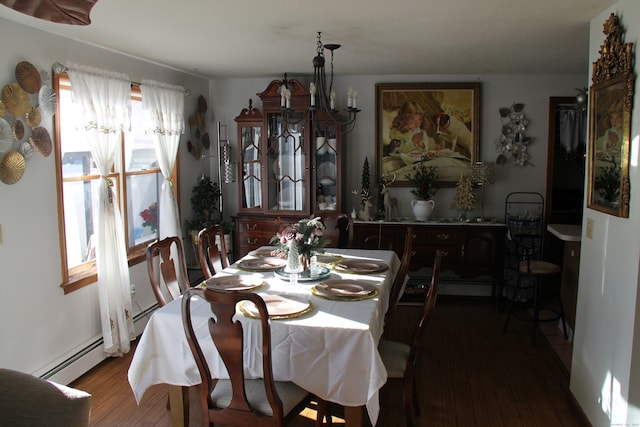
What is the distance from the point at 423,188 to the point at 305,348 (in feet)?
10.0

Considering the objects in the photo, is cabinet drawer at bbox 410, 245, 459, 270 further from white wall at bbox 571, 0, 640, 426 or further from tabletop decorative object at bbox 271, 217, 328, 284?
tabletop decorative object at bbox 271, 217, 328, 284

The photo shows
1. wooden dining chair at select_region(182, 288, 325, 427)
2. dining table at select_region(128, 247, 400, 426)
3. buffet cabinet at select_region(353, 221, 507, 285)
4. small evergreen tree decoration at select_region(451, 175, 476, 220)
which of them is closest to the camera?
wooden dining chair at select_region(182, 288, 325, 427)

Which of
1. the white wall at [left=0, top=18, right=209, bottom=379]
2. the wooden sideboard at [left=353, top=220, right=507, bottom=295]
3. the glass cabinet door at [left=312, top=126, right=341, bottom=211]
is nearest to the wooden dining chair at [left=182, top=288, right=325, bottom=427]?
the white wall at [left=0, top=18, right=209, bottom=379]

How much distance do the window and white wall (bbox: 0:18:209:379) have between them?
103 mm

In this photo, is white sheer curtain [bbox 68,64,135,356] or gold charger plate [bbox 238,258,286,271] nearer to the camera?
gold charger plate [bbox 238,258,286,271]

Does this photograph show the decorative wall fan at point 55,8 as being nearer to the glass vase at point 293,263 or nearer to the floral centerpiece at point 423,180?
the glass vase at point 293,263

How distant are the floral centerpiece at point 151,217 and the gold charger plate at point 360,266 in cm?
200

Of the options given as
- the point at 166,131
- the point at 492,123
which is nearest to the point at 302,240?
the point at 166,131

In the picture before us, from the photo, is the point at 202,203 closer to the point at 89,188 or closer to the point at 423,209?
the point at 89,188

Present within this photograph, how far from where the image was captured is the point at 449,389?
3.27m

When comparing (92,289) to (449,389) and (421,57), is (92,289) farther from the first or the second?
(421,57)

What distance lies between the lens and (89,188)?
3.68 meters

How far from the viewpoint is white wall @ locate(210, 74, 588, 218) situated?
4.98 metres

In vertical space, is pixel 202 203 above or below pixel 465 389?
above
